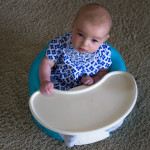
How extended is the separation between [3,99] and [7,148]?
207 millimetres

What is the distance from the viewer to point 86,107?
2.21 feet

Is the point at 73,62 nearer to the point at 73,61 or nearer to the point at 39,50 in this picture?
the point at 73,61

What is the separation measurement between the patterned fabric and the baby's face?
90 mm

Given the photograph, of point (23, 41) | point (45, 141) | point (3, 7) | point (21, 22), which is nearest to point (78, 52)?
point (45, 141)

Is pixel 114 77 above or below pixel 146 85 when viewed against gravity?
above

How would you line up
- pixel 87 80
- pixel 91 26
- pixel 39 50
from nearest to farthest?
pixel 91 26, pixel 87 80, pixel 39 50

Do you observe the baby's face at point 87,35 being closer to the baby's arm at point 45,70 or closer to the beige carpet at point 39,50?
the baby's arm at point 45,70

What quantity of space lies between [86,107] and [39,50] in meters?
0.53

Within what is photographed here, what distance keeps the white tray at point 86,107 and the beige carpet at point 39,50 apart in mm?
243

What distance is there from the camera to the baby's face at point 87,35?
2.14 ft

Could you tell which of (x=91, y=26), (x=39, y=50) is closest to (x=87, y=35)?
(x=91, y=26)

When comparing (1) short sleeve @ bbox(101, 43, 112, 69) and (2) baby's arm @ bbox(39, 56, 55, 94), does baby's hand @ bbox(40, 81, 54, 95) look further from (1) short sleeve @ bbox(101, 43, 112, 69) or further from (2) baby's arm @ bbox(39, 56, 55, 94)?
(1) short sleeve @ bbox(101, 43, 112, 69)

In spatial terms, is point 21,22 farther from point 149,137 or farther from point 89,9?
point 149,137

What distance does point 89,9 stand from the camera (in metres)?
0.66
